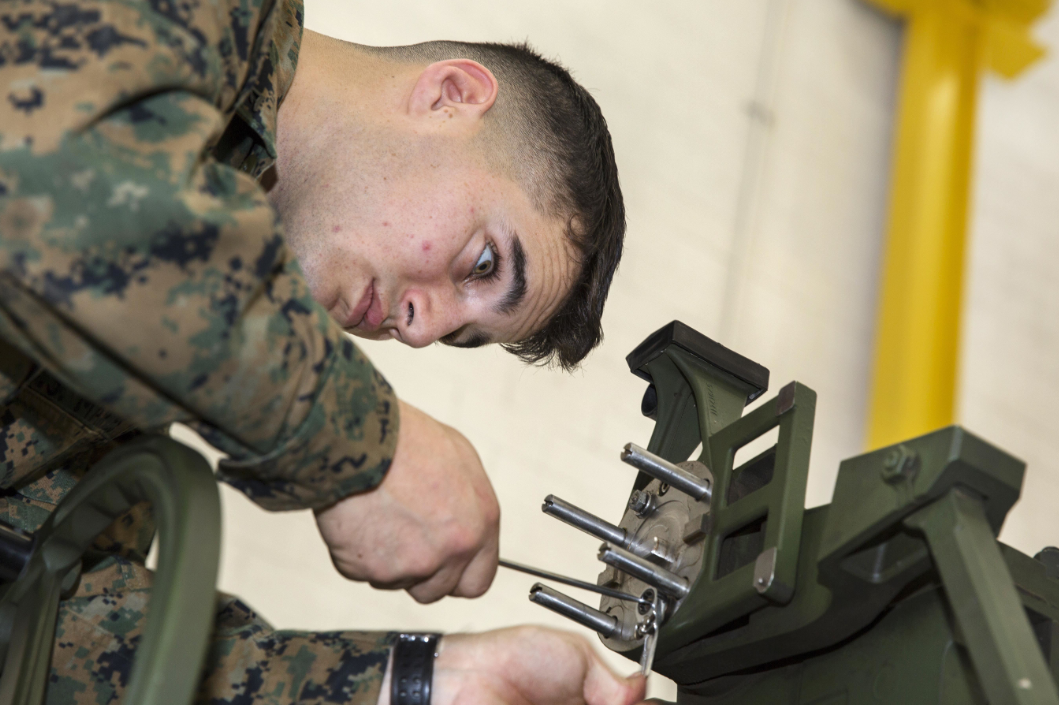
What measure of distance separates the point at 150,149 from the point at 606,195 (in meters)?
0.80

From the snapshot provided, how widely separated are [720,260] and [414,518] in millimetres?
2460

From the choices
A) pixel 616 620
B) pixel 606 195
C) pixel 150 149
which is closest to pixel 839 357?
pixel 606 195

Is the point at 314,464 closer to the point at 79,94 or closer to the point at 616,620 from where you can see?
the point at 79,94

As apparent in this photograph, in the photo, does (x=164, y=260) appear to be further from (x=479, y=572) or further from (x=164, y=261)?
(x=479, y=572)

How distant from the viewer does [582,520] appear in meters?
1.09

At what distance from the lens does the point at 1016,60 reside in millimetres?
3783

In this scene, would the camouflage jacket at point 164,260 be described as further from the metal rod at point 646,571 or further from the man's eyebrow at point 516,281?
the man's eyebrow at point 516,281

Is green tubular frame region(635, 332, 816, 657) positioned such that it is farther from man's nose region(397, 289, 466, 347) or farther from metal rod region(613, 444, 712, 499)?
man's nose region(397, 289, 466, 347)

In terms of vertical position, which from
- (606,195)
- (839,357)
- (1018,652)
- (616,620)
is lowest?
(1018,652)

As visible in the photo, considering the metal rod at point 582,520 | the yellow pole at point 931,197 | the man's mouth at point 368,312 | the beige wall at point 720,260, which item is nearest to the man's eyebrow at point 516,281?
the man's mouth at point 368,312

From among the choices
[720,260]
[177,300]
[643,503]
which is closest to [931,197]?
[720,260]

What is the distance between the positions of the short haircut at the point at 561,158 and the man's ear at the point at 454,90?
0.07 ft

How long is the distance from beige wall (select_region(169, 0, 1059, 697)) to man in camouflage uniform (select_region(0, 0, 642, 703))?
1.18 meters

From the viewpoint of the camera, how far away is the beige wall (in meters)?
2.59
